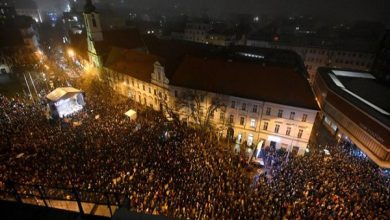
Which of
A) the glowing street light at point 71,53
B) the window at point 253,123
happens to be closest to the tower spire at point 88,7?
the glowing street light at point 71,53

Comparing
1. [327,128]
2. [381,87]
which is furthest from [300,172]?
[381,87]

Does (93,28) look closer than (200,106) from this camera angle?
No

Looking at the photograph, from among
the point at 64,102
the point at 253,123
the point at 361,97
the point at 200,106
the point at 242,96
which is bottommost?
the point at 253,123

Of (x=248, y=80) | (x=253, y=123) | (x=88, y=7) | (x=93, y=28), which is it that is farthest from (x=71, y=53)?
(x=253, y=123)

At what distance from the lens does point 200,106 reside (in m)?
29.8

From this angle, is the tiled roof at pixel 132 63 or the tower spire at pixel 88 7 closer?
the tiled roof at pixel 132 63

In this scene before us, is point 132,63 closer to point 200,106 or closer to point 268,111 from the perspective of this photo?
point 200,106

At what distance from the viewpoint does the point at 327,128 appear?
33125 mm

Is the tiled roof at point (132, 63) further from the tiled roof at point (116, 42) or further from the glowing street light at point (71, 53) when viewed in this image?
the glowing street light at point (71, 53)

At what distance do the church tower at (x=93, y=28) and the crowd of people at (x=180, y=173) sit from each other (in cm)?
2192

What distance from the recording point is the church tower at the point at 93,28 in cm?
4141

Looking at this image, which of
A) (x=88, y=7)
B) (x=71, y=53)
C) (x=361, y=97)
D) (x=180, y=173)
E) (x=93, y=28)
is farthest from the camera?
(x=71, y=53)

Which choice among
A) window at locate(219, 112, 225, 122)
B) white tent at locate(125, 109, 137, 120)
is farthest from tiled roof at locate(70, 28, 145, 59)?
window at locate(219, 112, 225, 122)

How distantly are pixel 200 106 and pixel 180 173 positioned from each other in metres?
12.3
